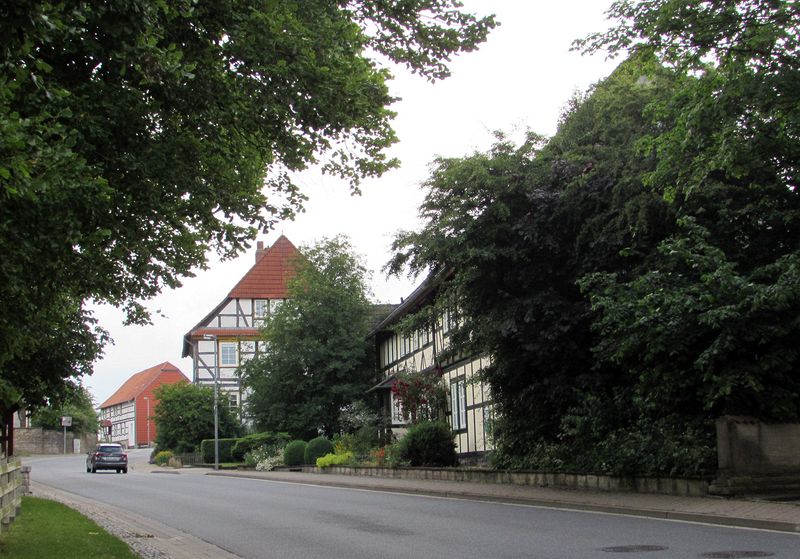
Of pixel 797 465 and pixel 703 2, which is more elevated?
pixel 703 2

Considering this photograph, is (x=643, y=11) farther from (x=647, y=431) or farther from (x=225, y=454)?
(x=225, y=454)

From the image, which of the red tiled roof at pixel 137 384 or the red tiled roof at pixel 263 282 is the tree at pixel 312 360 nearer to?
the red tiled roof at pixel 263 282

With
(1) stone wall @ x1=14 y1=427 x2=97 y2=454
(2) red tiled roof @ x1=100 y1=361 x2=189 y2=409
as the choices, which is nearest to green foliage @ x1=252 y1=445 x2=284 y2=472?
(1) stone wall @ x1=14 y1=427 x2=97 y2=454

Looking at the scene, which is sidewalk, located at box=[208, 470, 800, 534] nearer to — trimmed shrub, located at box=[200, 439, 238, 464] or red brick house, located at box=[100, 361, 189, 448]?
trimmed shrub, located at box=[200, 439, 238, 464]

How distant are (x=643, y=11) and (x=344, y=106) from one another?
23.0ft

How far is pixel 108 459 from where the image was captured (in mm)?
44438

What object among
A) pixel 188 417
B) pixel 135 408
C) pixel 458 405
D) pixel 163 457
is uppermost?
pixel 458 405

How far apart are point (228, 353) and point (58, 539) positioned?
62.1 m

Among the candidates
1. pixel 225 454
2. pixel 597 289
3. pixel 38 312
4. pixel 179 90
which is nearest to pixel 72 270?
pixel 38 312

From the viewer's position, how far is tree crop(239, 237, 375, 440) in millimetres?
47062

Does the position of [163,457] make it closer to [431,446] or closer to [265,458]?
[265,458]

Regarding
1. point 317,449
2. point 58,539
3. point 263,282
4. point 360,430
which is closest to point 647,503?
point 58,539

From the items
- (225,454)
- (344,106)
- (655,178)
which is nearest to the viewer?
(344,106)

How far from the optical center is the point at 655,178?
16.1 meters
